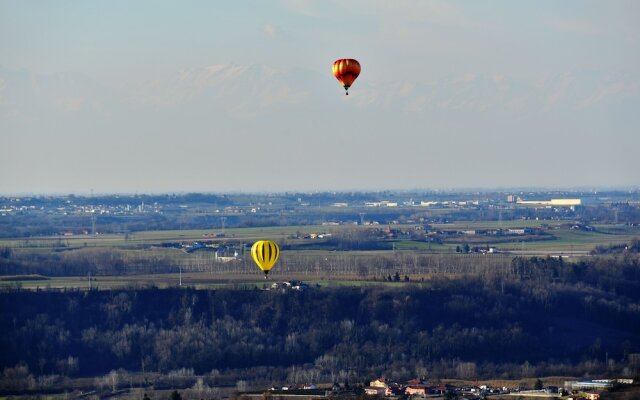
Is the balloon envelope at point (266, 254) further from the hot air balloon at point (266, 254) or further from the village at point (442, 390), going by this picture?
the village at point (442, 390)

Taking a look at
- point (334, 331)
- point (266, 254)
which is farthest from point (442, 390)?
point (334, 331)

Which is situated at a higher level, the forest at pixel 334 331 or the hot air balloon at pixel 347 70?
the hot air balloon at pixel 347 70

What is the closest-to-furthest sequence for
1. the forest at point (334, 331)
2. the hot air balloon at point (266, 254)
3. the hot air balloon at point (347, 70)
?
the hot air balloon at point (347, 70)
the hot air balloon at point (266, 254)
the forest at point (334, 331)

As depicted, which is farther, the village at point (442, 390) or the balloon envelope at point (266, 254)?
the balloon envelope at point (266, 254)

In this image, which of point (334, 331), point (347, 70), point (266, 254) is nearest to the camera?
point (347, 70)

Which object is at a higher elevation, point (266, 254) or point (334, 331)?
point (266, 254)

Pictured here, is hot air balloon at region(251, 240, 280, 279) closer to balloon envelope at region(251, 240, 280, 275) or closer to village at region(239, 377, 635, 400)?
balloon envelope at region(251, 240, 280, 275)

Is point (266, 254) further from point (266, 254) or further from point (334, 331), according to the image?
point (334, 331)

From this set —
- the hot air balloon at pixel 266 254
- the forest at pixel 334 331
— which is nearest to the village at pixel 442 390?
the forest at pixel 334 331

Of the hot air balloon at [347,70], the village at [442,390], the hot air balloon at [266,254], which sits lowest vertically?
the village at [442,390]

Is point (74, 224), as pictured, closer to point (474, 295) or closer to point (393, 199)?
point (474, 295)
